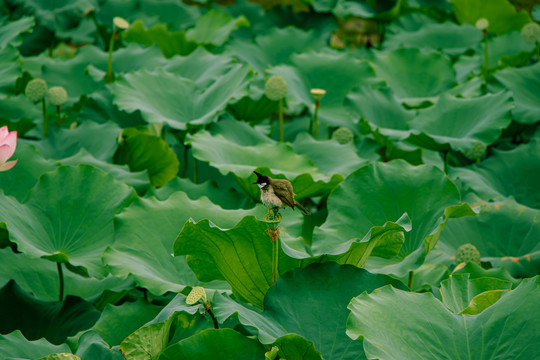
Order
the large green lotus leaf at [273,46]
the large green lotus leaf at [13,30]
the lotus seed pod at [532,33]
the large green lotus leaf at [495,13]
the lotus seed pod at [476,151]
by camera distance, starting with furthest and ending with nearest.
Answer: the large green lotus leaf at [495,13]
the large green lotus leaf at [273,46]
the lotus seed pod at [532,33]
the large green lotus leaf at [13,30]
the lotus seed pod at [476,151]

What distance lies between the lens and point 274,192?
1238 mm

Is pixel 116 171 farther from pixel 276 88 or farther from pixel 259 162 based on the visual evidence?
pixel 276 88

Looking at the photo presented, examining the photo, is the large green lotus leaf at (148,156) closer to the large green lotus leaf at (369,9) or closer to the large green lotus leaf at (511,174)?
the large green lotus leaf at (511,174)

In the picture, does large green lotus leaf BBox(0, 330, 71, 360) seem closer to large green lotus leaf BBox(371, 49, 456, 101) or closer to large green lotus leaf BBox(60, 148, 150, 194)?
large green lotus leaf BBox(60, 148, 150, 194)

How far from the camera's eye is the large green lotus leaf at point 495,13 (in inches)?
151

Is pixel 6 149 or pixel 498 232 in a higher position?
pixel 6 149

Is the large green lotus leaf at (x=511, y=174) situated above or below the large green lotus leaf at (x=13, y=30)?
below

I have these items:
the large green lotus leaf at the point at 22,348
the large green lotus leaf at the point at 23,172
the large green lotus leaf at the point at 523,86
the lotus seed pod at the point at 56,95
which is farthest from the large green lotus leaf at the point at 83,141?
the large green lotus leaf at the point at 523,86

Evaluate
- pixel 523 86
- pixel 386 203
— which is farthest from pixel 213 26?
pixel 386 203

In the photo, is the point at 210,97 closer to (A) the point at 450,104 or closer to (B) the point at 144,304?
(A) the point at 450,104

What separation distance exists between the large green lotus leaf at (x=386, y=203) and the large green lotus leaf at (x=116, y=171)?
72cm

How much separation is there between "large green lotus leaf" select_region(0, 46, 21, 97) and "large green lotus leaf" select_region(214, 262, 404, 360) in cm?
170

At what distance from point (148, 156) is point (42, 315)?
0.89 meters

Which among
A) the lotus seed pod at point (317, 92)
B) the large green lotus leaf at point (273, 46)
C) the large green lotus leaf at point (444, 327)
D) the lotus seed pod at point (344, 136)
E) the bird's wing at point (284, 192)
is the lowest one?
the large green lotus leaf at point (273, 46)
